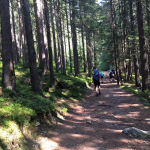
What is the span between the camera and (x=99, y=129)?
18.2 feet

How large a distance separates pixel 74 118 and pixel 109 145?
280 cm

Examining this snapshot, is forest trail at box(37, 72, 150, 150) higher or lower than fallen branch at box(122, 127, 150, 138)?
lower

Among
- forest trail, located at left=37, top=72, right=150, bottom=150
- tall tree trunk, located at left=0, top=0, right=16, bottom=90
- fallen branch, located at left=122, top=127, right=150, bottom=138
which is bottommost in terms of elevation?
forest trail, located at left=37, top=72, right=150, bottom=150

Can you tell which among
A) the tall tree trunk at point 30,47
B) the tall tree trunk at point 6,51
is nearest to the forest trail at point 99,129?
the tall tree trunk at point 30,47

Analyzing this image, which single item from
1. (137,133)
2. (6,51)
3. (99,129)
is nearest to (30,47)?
(6,51)

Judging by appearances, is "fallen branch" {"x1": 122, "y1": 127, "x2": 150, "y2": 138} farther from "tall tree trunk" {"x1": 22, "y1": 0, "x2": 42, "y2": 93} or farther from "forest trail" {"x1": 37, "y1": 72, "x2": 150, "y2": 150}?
"tall tree trunk" {"x1": 22, "y1": 0, "x2": 42, "y2": 93}

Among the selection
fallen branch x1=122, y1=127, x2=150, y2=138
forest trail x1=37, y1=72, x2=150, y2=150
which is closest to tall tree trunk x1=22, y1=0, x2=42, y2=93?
forest trail x1=37, y1=72, x2=150, y2=150

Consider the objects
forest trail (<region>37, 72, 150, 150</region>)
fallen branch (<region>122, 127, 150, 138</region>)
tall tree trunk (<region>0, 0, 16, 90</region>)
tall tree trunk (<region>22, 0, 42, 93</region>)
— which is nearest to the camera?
forest trail (<region>37, 72, 150, 150</region>)

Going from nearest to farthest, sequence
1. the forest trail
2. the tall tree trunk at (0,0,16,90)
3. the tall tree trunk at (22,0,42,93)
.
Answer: the forest trail < the tall tree trunk at (0,0,16,90) < the tall tree trunk at (22,0,42,93)

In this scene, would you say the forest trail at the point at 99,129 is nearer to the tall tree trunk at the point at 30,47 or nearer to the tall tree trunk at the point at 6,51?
the tall tree trunk at the point at 30,47

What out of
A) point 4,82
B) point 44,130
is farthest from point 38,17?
point 44,130

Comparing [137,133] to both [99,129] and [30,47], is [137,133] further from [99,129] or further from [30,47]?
[30,47]

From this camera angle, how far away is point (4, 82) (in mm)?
6535

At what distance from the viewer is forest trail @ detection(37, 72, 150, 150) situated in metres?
4.28
